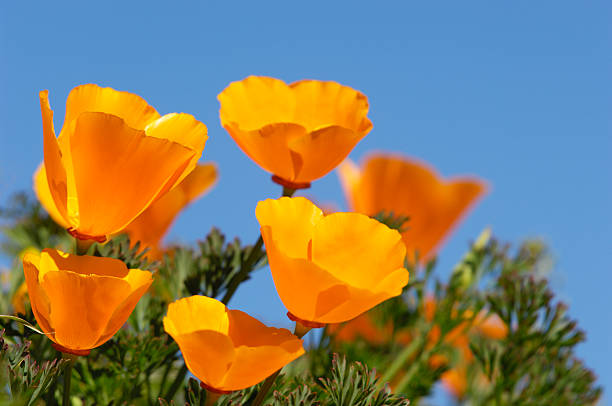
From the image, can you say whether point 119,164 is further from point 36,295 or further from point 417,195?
point 417,195

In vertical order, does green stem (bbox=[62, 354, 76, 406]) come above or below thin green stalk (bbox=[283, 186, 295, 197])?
below

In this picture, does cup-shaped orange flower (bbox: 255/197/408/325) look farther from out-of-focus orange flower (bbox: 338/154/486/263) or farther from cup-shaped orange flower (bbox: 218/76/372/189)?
out-of-focus orange flower (bbox: 338/154/486/263)

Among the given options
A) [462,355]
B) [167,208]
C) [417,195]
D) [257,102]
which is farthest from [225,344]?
[462,355]

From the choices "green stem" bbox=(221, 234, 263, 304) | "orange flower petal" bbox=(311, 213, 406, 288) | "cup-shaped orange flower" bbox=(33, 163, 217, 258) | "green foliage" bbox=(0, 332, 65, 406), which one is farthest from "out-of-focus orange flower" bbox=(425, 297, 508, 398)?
"green foliage" bbox=(0, 332, 65, 406)

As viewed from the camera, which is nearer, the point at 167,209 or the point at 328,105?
the point at 328,105

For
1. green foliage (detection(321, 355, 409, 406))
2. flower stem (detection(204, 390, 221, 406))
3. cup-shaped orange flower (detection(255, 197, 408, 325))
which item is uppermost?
cup-shaped orange flower (detection(255, 197, 408, 325))

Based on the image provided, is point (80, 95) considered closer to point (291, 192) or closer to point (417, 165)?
point (291, 192)

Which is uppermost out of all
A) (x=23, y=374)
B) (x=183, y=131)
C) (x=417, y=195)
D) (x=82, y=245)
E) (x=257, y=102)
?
(x=417, y=195)
